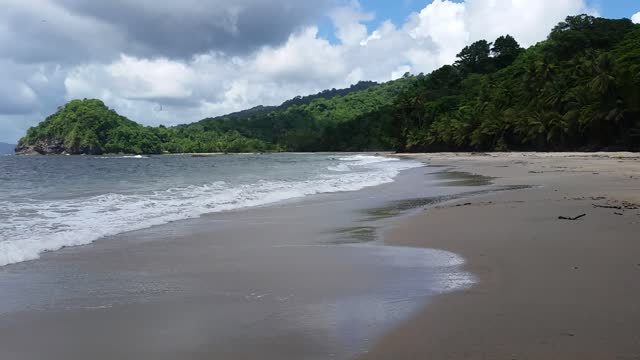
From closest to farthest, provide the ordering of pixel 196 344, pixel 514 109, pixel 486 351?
pixel 486 351 → pixel 196 344 → pixel 514 109

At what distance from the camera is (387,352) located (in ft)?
11.6

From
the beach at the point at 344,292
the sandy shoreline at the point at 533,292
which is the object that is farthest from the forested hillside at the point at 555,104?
the beach at the point at 344,292

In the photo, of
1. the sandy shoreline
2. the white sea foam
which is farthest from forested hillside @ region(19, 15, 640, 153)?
the sandy shoreline

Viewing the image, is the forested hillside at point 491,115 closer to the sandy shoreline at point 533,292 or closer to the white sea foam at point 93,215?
the white sea foam at point 93,215

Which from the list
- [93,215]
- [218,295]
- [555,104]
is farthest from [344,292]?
[555,104]

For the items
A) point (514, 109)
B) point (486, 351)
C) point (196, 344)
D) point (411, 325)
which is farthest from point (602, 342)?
point (514, 109)

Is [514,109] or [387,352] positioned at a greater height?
[514,109]

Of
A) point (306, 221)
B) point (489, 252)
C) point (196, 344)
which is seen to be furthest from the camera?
point (306, 221)

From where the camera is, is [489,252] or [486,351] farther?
[489,252]

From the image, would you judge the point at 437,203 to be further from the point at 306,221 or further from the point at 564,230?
the point at 564,230

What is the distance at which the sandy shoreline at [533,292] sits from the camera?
11.6ft

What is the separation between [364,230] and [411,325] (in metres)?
5.49

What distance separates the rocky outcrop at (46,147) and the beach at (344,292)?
179694 millimetres

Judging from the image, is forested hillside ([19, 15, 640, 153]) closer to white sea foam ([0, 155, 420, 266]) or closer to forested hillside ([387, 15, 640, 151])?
forested hillside ([387, 15, 640, 151])
